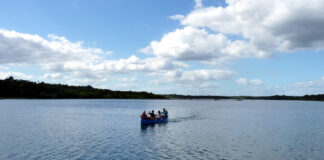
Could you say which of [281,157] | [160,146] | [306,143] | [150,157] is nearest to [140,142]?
[160,146]

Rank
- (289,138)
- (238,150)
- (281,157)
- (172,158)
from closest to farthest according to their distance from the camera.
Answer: (172,158)
(281,157)
(238,150)
(289,138)

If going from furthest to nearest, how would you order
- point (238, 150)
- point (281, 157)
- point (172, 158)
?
point (238, 150) → point (281, 157) → point (172, 158)

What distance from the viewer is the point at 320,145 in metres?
36.7

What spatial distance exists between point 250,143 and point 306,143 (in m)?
8.85

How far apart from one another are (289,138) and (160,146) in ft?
73.7

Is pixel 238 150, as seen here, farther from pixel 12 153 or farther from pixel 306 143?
pixel 12 153

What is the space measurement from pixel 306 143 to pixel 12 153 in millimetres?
38725

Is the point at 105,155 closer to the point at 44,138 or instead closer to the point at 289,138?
the point at 44,138

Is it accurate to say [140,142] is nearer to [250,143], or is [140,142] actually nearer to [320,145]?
[250,143]

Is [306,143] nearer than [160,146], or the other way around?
[160,146]

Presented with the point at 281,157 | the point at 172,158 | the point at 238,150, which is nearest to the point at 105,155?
the point at 172,158

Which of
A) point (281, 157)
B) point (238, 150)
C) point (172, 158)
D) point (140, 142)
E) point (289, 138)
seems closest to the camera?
point (172, 158)

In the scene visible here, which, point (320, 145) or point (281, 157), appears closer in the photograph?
point (281, 157)

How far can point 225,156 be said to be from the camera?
28609 mm
